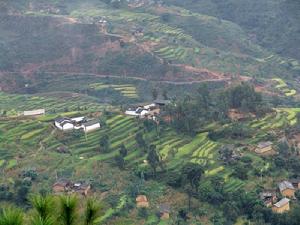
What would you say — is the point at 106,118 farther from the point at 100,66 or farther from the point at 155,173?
the point at 100,66

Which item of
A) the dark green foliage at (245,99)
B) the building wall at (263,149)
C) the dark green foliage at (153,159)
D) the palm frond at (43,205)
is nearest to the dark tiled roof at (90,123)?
the dark green foliage at (153,159)

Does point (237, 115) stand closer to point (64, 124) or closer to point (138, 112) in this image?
point (138, 112)

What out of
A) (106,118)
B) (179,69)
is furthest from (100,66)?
(106,118)

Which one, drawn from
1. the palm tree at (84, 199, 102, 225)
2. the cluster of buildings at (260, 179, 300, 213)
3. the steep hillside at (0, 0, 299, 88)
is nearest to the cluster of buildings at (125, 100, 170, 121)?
the cluster of buildings at (260, 179, 300, 213)

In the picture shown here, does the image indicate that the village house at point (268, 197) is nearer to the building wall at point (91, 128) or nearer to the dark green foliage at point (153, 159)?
the dark green foliage at point (153, 159)

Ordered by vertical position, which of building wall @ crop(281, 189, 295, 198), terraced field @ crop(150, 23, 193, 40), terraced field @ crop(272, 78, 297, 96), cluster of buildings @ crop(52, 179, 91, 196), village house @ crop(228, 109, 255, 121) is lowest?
terraced field @ crop(272, 78, 297, 96)

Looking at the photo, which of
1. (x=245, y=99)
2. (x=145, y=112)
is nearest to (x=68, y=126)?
(x=145, y=112)

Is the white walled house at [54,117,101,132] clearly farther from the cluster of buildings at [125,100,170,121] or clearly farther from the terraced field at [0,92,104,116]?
the terraced field at [0,92,104,116]

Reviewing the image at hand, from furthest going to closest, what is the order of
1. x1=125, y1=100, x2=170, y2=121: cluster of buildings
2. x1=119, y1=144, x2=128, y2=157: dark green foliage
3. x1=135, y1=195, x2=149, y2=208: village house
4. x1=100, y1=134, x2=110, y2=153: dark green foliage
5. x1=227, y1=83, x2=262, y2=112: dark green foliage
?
1. x1=227, y1=83, x2=262, y2=112: dark green foliage
2. x1=125, y1=100, x2=170, y2=121: cluster of buildings
3. x1=100, y1=134, x2=110, y2=153: dark green foliage
4. x1=119, y1=144, x2=128, y2=157: dark green foliage
5. x1=135, y1=195, x2=149, y2=208: village house
